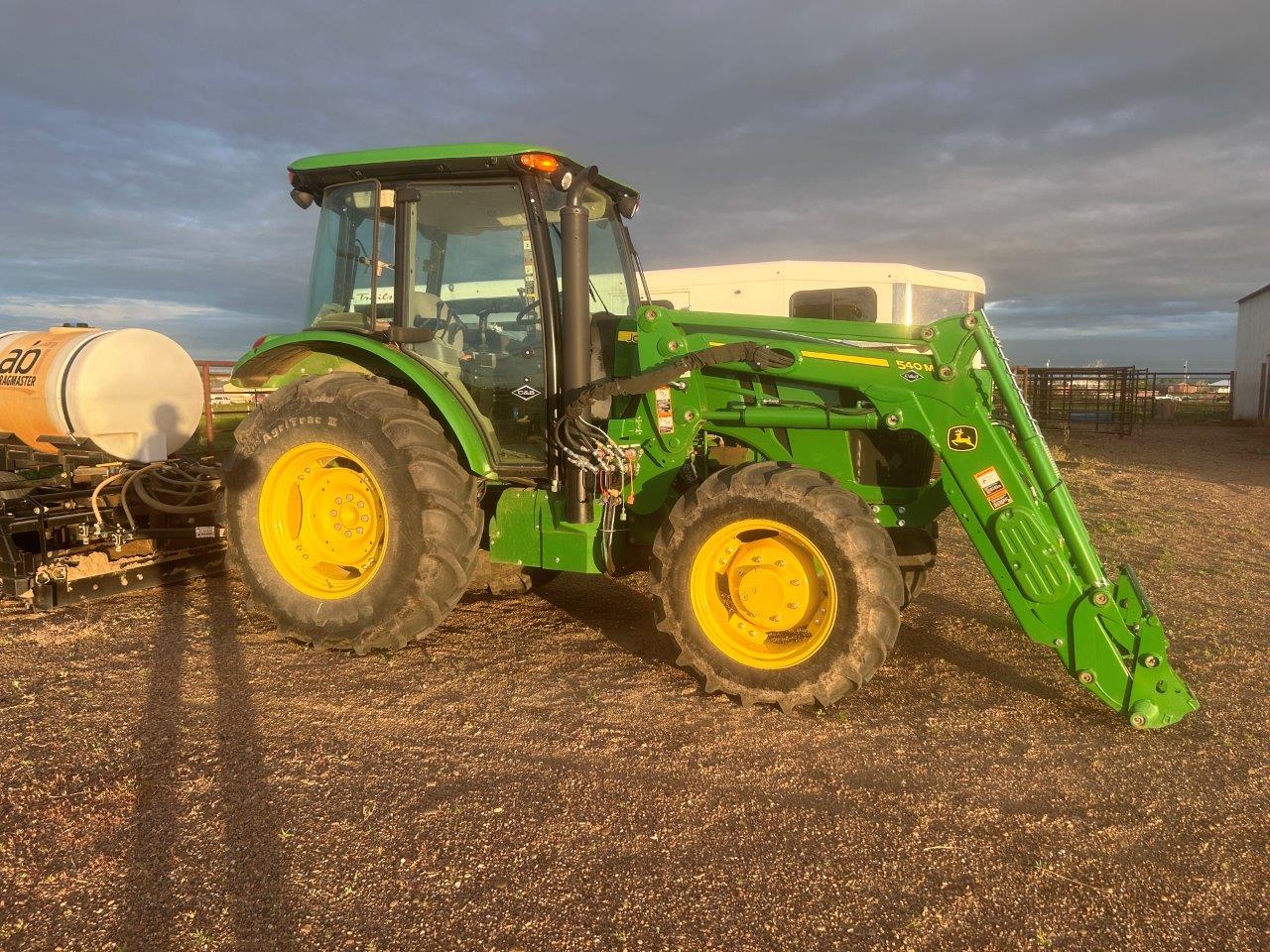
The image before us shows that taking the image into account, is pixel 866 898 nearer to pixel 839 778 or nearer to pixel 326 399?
pixel 839 778

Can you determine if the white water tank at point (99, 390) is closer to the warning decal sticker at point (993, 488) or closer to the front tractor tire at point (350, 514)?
the front tractor tire at point (350, 514)

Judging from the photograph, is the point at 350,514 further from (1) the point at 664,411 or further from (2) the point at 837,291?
(2) the point at 837,291

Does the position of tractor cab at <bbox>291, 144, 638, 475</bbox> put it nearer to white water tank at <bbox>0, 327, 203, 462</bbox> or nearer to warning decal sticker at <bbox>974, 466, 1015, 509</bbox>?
warning decal sticker at <bbox>974, 466, 1015, 509</bbox>

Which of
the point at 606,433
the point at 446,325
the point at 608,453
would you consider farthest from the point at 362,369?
the point at 608,453

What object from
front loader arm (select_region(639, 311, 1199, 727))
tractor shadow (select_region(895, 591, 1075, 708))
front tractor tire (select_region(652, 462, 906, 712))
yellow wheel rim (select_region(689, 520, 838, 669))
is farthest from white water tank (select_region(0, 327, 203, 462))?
tractor shadow (select_region(895, 591, 1075, 708))

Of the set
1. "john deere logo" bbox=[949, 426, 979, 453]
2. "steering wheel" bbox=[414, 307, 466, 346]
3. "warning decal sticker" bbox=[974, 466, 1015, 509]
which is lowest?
"warning decal sticker" bbox=[974, 466, 1015, 509]

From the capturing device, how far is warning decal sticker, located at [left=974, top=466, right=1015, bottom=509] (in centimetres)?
386

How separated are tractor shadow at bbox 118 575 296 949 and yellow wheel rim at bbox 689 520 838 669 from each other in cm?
196

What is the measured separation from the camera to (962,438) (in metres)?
3.95

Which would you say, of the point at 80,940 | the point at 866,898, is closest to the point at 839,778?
the point at 866,898

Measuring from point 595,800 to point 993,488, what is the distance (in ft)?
6.93

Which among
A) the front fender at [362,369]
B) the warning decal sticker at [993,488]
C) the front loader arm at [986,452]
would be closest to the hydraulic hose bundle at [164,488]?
the front fender at [362,369]

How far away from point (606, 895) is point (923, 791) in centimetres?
128

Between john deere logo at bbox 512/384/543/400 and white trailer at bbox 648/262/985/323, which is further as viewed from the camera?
white trailer at bbox 648/262/985/323
